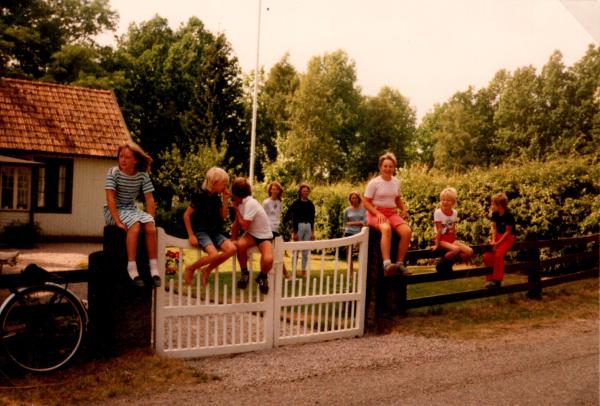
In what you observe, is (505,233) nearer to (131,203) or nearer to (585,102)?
(131,203)

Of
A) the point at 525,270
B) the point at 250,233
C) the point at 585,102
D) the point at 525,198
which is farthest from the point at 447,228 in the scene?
the point at 585,102

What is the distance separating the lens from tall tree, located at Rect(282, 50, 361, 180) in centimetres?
5488

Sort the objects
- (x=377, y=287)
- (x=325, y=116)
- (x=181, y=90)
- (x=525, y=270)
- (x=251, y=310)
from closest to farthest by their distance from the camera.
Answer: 1. (x=251, y=310)
2. (x=377, y=287)
3. (x=525, y=270)
4. (x=181, y=90)
5. (x=325, y=116)

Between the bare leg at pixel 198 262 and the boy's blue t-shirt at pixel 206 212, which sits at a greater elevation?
the boy's blue t-shirt at pixel 206 212

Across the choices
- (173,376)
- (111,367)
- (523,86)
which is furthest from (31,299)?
(523,86)

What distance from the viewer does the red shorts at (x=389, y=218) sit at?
784 cm

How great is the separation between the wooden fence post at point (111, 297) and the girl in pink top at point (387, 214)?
10.5 ft

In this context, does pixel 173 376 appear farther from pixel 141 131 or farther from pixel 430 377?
pixel 141 131

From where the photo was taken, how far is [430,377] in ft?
19.1

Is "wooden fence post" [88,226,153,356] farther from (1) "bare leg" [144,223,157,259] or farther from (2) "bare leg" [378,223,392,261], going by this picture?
Answer: (2) "bare leg" [378,223,392,261]

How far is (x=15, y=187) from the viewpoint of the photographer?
840 inches

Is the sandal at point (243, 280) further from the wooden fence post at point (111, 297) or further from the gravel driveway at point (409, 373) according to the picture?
the wooden fence post at point (111, 297)

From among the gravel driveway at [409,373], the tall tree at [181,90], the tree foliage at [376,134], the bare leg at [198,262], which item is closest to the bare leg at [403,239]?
the gravel driveway at [409,373]

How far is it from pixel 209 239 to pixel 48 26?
34521 mm
